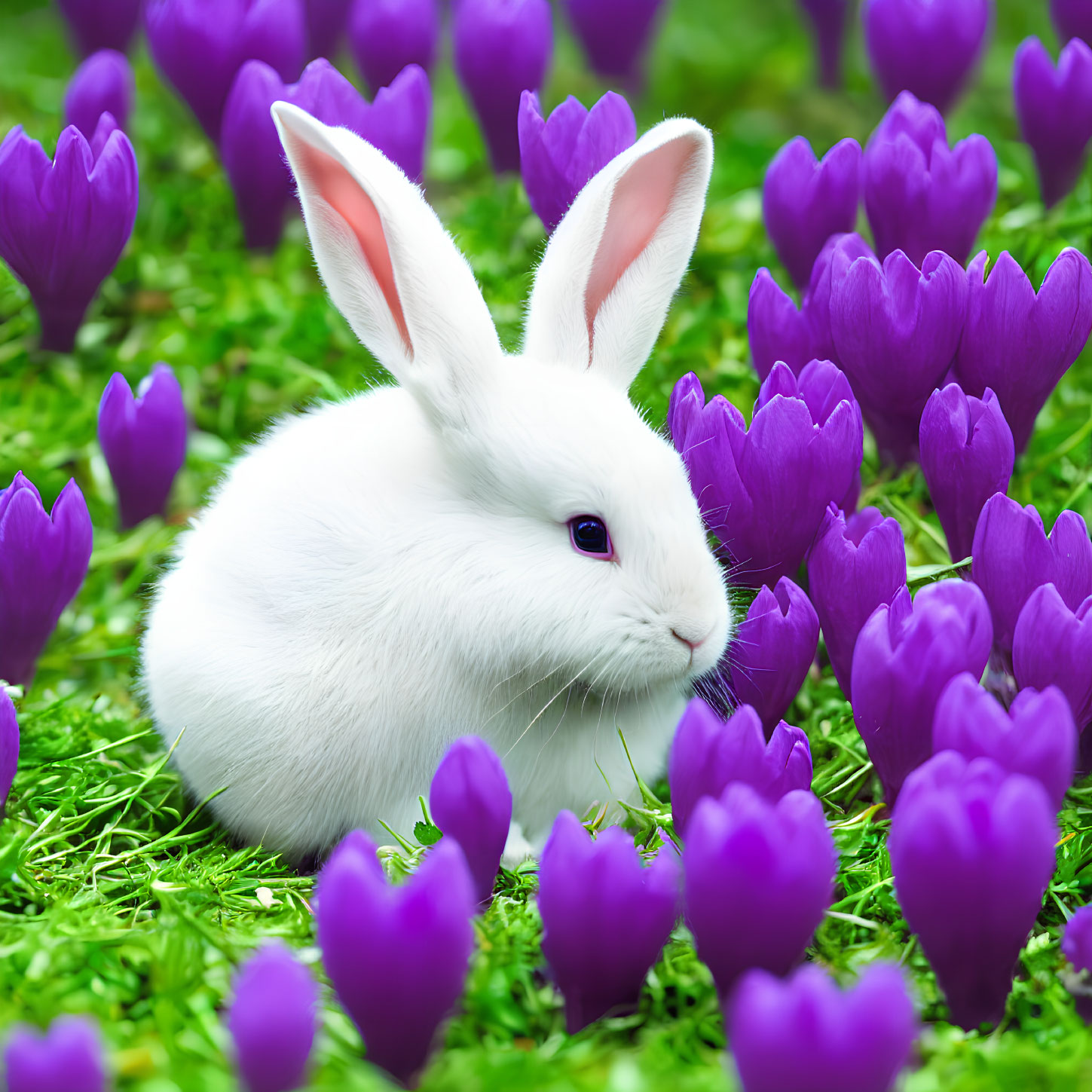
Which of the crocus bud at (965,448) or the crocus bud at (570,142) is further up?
the crocus bud at (570,142)

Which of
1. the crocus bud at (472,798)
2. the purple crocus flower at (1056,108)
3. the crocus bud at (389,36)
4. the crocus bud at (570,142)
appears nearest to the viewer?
the crocus bud at (472,798)

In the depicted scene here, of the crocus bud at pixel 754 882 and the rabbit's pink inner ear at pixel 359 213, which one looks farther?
the rabbit's pink inner ear at pixel 359 213

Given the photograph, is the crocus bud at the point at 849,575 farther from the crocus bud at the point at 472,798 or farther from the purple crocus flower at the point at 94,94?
the purple crocus flower at the point at 94,94

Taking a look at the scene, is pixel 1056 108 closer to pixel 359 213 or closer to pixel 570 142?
pixel 570 142

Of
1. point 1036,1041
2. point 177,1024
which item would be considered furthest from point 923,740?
point 177,1024

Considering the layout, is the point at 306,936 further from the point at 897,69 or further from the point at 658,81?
the point at 658,81

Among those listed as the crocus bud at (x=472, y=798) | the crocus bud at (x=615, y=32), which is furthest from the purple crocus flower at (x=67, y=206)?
the crocus bud at (x=615, y=32)

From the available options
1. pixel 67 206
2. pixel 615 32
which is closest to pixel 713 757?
pixel 67 206
